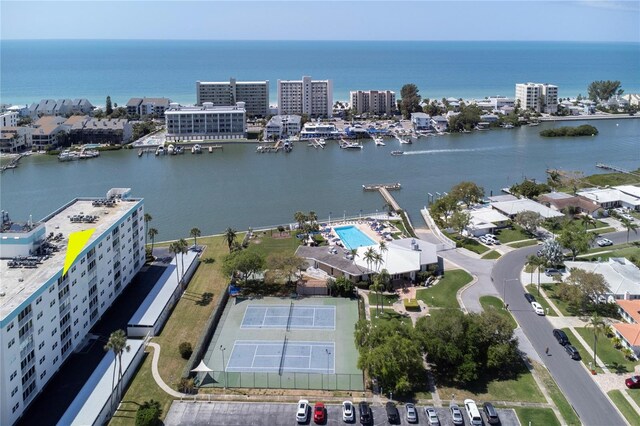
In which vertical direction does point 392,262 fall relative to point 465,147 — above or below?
→ below

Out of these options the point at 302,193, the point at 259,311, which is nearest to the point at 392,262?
the point at 259,311

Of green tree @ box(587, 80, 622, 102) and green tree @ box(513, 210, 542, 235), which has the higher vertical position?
green tree @ box(587, 80, 622, 102)

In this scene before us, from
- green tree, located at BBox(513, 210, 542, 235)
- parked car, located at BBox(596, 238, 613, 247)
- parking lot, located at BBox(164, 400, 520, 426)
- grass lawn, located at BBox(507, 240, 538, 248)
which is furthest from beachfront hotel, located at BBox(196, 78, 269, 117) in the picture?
parking lot, located at BBox(164, 400, 520, 426)

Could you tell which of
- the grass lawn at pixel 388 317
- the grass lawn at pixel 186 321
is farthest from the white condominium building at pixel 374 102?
the grass lawn at pixel 388 317

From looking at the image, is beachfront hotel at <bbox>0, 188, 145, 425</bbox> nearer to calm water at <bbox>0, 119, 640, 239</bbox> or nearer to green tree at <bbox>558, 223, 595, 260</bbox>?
calm water at <bbox>0, 119, 640, 239</bbox>

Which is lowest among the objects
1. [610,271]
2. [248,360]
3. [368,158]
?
[248,360]

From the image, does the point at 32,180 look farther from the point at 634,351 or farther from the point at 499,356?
the point at 634,351

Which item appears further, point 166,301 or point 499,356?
point 166,301

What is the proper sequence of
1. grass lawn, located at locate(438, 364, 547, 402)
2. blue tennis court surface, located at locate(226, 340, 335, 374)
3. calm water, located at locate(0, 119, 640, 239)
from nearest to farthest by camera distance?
grass lawn, located at locate(438, 364, 547, 402) → blue tennis court surface, located at locate(226, 340, 335, 374) → calm water, located at locate(0, 119, 640, 239)

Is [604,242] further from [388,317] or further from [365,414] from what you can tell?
[365,414]
